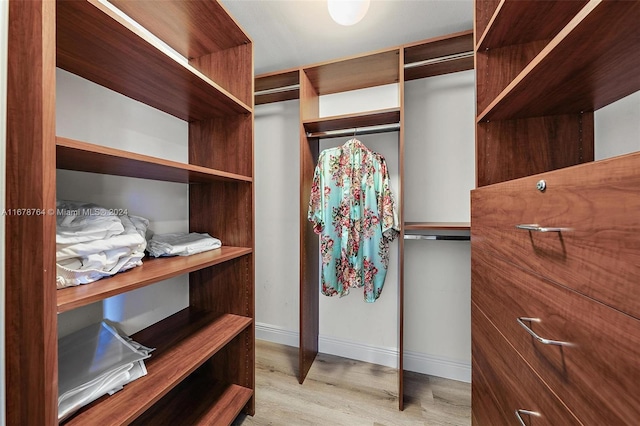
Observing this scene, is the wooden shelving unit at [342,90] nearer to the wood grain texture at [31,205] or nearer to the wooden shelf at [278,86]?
the wooden shelf at [278,86]

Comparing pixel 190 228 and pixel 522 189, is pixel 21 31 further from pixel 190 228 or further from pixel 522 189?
pixel 522 189

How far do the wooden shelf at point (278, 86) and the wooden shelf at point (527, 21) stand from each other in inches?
41.7

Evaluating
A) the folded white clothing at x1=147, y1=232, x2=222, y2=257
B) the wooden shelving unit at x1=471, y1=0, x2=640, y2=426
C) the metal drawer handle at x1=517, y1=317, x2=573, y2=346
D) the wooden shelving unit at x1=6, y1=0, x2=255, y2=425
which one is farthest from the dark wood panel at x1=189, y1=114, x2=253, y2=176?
the metal drawer handle at x1=517, y1=317, x2=573, y2=346

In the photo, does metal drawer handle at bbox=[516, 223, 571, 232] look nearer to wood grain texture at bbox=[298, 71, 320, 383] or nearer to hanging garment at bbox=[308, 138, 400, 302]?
hanging garment at bbox=[308, 138, 400, 302]

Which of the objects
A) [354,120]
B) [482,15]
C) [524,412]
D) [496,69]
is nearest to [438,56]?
[482,15]

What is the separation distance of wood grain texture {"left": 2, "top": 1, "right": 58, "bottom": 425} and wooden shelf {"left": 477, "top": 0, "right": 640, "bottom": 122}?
1207 mm

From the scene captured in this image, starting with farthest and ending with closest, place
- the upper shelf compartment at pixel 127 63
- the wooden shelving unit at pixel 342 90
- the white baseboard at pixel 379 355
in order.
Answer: the white baseboard at pixel 379 355 → the wooden shelving unit at pixel 342 90 → the upper shelf compartment at pixel 127 63

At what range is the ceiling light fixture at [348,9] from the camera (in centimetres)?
105

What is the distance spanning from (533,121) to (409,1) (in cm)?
85

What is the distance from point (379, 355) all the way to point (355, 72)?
200cm

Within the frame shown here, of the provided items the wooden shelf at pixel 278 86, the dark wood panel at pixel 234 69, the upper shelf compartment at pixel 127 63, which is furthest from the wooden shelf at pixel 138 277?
the wooden shelf at pixel 278 86

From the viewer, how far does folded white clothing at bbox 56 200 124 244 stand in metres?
0.73

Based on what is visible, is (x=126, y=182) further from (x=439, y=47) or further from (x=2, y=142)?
(x=439, y=47)

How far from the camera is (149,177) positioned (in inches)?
44.2
